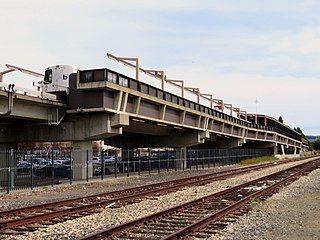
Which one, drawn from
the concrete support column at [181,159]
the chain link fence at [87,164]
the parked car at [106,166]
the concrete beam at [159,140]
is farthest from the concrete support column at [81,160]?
the concrete beam at [159,140]

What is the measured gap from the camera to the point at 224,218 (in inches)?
456

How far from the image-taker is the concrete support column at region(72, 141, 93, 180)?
86.8 feet

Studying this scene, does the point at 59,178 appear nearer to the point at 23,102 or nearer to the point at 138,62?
the point at 23,102

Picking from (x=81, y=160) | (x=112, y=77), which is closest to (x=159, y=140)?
(x=81, y=160)

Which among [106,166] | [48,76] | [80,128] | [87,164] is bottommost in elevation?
[106,166]

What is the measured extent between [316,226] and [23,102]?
57.2 ft

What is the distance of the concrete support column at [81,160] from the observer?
26452 mm

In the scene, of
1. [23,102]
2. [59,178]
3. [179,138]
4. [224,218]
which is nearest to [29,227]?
[224,218]

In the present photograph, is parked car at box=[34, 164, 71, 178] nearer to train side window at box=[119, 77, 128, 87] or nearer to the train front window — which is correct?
the train front window

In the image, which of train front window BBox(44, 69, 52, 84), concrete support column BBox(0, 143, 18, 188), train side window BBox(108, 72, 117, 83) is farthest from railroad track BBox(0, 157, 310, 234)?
train front window BBox(44, 69, 52, 84)

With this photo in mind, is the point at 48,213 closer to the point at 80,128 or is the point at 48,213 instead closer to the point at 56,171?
the point at 80,128

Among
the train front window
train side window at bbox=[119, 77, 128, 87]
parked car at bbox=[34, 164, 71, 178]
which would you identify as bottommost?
parked car at bbox=[34, 164, 71, 178]

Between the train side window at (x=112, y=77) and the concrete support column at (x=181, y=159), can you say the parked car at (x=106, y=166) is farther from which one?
the concrete support column at (x=181, y=159)

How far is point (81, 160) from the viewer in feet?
87.4
